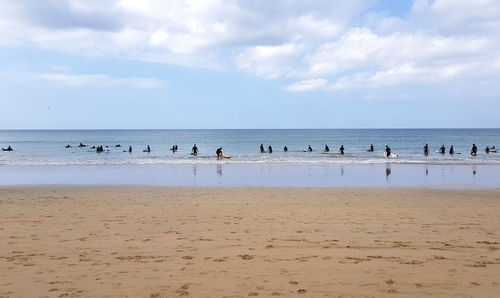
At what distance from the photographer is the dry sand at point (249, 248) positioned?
607 centimetres

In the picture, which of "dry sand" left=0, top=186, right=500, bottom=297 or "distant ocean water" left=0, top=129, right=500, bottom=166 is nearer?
"dry sand" left=0, top=186, right=500, bottom=297

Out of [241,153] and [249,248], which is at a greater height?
[241,153]

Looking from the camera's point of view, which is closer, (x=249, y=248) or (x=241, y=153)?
(x=249, y=248)

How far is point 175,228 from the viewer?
32.9ft

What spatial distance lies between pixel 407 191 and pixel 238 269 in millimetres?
13496

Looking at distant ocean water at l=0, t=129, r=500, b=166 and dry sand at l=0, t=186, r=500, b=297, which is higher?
distant ocean water at l=0, t=129, r=500, b=166

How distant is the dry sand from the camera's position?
239 inches

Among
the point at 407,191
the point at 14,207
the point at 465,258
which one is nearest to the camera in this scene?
the point at 465,258

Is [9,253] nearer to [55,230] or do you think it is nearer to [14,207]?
[55,230]

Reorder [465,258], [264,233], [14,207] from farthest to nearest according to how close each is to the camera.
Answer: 1. [14,207]
2. [264,233]
3. [465,258]

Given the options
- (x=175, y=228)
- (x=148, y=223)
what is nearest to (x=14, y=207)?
(x=148, y=223)

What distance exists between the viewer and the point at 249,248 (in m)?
8.08

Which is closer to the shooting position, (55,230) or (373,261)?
(373,261)

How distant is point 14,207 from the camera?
13453mm
